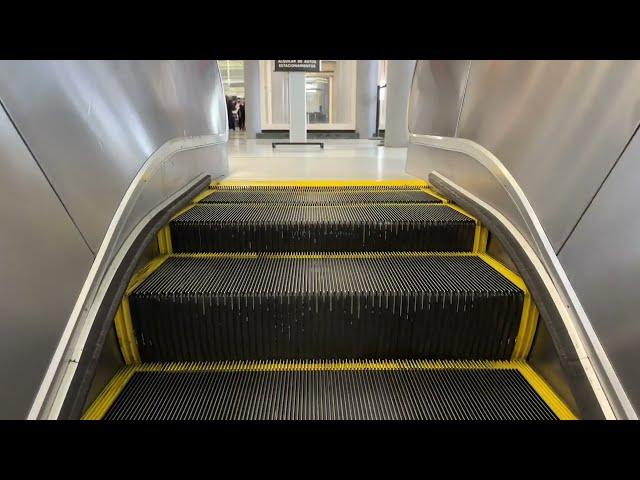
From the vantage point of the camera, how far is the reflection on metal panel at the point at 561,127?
4.30 feet

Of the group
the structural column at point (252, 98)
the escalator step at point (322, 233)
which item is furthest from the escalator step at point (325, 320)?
the structural column at point (252, 98)

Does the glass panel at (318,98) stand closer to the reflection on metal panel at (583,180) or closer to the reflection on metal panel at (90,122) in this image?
the reflection on metal panel at (90,122)

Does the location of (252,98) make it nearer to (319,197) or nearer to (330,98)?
(330,98)

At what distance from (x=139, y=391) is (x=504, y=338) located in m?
1.33

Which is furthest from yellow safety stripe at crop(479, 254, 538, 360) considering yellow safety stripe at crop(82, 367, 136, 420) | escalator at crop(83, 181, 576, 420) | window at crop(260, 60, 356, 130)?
window at crop(260, 60, 356, 130)

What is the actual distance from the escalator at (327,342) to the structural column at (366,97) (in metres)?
11.9

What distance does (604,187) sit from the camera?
1287 millimetres

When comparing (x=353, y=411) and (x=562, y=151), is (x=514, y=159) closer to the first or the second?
(x=562, y=151)

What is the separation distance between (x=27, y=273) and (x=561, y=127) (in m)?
1.80

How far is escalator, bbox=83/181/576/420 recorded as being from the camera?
1.35 m

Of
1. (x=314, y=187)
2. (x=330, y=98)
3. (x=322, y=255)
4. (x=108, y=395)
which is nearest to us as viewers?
(x=108, y=395)

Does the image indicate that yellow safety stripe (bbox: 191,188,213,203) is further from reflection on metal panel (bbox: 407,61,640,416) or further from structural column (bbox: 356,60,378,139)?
structural column (bbox: 356,60,378,139)

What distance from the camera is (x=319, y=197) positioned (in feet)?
9.14

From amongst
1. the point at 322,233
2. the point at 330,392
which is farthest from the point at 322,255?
the point at 330,392
